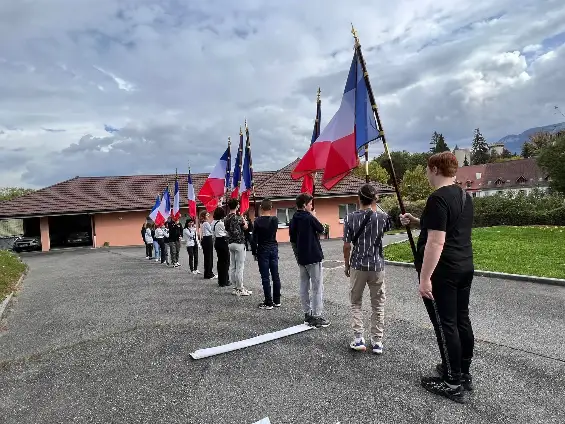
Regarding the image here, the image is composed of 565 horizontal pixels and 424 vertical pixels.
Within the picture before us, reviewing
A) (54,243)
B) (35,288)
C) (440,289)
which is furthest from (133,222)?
(440,289)

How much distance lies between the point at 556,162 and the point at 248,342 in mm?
31992

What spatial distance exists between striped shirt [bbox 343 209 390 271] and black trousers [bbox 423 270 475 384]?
102 cm

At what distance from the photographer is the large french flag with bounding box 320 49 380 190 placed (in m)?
5.33

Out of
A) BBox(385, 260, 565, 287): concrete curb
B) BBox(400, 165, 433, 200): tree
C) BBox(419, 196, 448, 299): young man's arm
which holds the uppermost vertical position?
BBox(400, 165, 433, 200): tree

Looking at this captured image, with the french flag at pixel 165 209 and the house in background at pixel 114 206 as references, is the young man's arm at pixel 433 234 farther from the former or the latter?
the house in background at pixel 114 206

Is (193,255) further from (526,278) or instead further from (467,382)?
(467,382)

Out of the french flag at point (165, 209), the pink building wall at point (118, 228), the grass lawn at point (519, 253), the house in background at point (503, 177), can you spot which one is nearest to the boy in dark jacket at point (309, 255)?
the grass lawn at point (519, 253)

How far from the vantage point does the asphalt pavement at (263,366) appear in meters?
3.80

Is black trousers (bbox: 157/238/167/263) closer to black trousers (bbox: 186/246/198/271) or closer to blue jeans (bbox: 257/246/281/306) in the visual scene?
black trousers (bbox: 186/246/198/271)

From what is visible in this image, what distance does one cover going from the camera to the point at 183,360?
506cm

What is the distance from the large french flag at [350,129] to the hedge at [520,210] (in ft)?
63.8

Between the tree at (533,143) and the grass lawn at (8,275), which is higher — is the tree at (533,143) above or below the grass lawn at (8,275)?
above

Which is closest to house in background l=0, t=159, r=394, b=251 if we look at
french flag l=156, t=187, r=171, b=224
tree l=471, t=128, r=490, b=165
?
french flag l=156, t=187, r=171, b=224

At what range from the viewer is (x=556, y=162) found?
30406 mm
